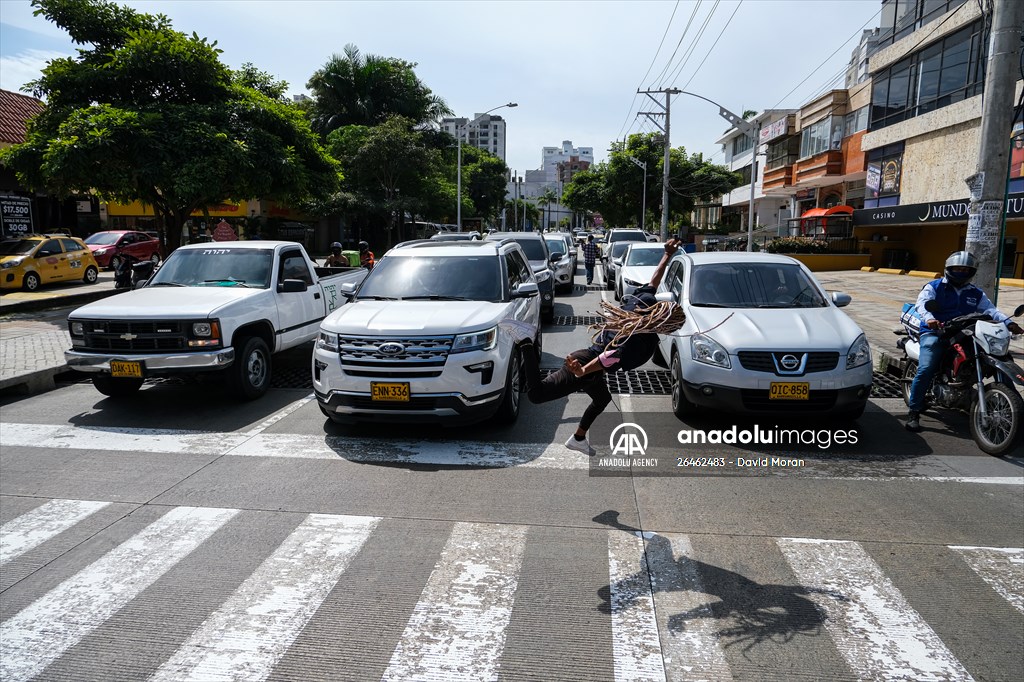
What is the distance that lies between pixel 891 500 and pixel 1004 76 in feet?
20.5

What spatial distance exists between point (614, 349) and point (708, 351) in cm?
248

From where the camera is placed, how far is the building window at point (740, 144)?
5968 centimetres

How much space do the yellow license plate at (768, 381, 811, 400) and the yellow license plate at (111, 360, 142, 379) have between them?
6.57 metres

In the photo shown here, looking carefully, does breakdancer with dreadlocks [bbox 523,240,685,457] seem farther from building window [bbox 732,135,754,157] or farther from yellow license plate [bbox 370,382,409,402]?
building window [bbox 732,135,754,157]

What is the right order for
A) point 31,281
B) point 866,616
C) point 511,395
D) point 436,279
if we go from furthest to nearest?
point 31,281 → point 436,279 → point 511,395 → point 866,616

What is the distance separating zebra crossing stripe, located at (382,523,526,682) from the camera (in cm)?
324

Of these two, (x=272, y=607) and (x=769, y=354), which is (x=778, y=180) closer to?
(x=769, y=354)

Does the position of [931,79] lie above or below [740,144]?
below

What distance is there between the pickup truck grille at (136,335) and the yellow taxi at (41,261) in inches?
600

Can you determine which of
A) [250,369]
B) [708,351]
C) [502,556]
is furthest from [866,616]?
[250,369]

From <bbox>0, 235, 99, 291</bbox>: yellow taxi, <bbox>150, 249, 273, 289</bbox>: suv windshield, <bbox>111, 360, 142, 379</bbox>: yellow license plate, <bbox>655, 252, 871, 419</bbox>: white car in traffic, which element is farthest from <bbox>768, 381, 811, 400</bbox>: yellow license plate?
<bbox>0, 235, 99, 291</bbox>: yellow taxi

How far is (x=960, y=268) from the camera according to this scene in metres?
6.91

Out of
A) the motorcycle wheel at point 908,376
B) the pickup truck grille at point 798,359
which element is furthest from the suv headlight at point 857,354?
the motorcycle wheel at point 908,376

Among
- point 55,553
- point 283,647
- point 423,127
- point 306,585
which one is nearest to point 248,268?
point 55,553
